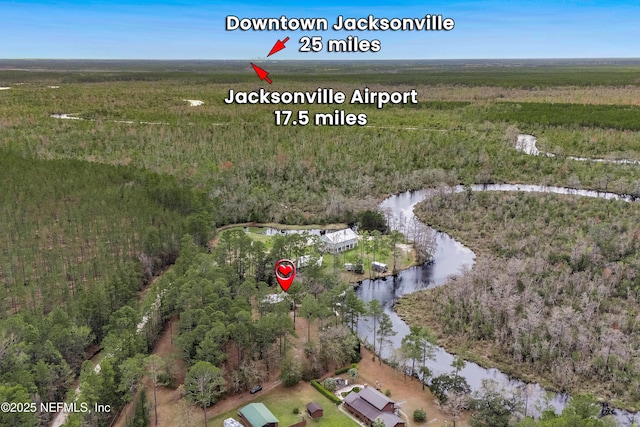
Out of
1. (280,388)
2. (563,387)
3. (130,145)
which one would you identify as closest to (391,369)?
(280,388)

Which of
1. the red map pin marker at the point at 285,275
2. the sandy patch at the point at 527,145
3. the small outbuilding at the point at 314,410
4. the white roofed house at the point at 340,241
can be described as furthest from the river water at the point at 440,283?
the sandy patch at the point at 527,145

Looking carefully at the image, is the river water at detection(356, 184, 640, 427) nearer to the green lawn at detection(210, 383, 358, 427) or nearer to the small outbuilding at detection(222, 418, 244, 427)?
the green lawn at detection(210, 383, 358, 427)

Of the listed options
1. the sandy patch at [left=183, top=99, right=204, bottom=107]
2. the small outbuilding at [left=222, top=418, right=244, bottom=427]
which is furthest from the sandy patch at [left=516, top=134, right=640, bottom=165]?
the sandy patch at [left=183, top=99, right=204, bottom=107]

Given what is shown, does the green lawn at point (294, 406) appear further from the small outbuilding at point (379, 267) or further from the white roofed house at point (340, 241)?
the white roofed house at point (340, 241)

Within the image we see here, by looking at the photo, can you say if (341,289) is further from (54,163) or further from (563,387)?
(54,163)

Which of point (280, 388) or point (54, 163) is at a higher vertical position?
point (54, 163)

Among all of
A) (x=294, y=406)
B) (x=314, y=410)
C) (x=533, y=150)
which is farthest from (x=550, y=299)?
(x=533, y=150)

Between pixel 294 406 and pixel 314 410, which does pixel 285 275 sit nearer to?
pixel 294 406
